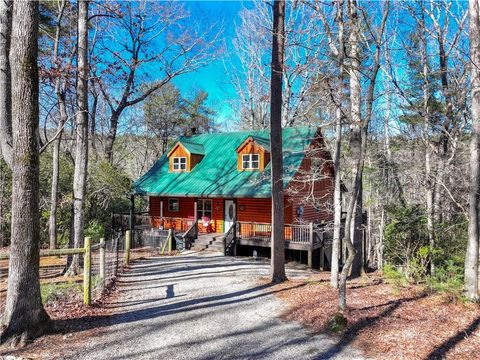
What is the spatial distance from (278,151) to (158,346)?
6039 mm

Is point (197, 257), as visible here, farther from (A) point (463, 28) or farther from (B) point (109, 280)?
(A) point (463, 28)

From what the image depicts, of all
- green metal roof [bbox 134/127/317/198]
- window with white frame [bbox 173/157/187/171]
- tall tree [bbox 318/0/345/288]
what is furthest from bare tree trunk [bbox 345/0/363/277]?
window with white frame [bbox 173/157/187/171]

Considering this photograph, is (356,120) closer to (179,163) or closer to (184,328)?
(184,328)

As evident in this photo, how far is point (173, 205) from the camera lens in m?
22.4

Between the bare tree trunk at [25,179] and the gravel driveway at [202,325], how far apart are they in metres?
1.22

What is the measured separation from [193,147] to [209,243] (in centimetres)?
673

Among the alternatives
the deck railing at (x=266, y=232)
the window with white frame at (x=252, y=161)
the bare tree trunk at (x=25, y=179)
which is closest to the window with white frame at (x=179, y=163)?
the window with white frame at (x=252, y=161)

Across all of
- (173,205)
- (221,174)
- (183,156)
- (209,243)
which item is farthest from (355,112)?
(173,205)

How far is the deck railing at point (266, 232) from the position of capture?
1641cm

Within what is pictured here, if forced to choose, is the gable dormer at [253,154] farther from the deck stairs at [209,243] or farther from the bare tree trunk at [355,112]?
the bare tree trunk at [355,112]

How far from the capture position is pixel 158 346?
5.69 metres

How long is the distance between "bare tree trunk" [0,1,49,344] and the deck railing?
39.6 feet

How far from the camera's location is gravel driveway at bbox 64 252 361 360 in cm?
547

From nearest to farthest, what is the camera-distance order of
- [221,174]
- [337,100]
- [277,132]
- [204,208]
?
[337,100] < [277,132] < [221,174] < [204,208]
